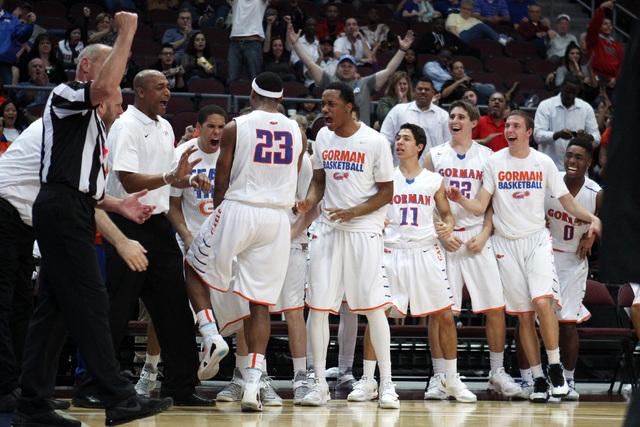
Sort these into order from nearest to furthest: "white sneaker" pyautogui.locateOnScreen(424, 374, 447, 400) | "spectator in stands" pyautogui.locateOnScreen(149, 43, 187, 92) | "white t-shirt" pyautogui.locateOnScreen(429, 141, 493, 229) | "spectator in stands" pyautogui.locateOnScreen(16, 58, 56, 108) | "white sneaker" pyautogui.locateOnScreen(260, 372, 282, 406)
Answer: "white sneaker" pyautogui.locateOnScreen(260, 372, 282, 406), "white sneaker" pyautogui.locateOnScreen(424, 374, 447, 400), "white t-shirt" pyautogui.locateOnScreen(429, 141, 493, 229), "spectator in stands" pyautogui.locateOnScreen(16, 58, 56, 108), "spectator in stands" pyautogui.locateOnScreen(149, 43, 187, 92)

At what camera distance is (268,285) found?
6.53 meters

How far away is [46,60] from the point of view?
40.3 feet

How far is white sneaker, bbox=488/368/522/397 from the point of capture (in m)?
7.80

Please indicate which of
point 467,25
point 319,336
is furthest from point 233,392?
point 467,25

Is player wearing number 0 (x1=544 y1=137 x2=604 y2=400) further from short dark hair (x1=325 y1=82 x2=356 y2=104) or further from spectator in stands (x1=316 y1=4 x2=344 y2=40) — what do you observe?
spectator in stands (x1=316 y1=4 x2=344 y2=40)

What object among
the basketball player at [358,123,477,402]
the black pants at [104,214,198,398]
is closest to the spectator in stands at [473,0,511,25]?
the basketball player at [358,123,477,402]

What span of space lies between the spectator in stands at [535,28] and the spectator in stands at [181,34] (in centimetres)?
720

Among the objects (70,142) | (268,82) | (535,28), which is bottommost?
(70,142)

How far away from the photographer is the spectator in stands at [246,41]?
43.2 ft

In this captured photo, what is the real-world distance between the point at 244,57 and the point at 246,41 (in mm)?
271

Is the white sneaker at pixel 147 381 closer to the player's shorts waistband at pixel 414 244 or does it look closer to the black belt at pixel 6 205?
the black belt at pixel 6 205

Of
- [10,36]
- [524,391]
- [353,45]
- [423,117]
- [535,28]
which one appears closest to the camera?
[524,391]

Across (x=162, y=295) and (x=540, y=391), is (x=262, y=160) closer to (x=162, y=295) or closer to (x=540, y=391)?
(x=162, y=295)

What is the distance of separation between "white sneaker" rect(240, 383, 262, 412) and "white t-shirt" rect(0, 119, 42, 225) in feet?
6.55
